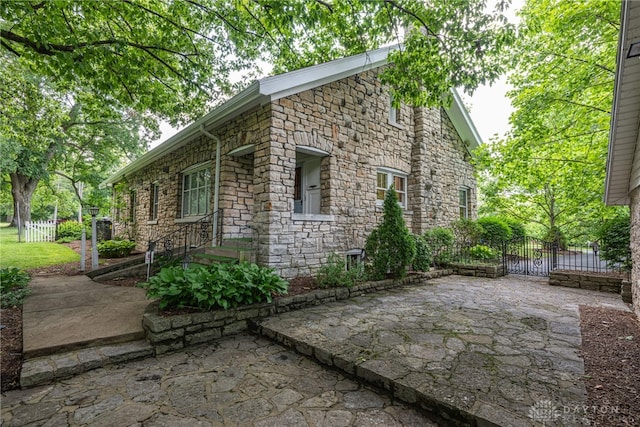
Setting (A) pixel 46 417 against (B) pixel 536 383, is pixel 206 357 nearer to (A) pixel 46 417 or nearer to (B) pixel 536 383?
(A) pixel 46 417

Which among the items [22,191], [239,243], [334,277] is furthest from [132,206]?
[22,191]

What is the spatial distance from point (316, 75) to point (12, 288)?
23.4 ft

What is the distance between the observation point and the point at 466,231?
397 inches

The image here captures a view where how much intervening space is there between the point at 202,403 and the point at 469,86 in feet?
19.2

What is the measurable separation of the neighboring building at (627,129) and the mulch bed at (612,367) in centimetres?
68

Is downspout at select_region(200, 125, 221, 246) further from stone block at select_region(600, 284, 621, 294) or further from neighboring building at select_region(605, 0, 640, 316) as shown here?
stone block at select_region(600, 284, 621, 294)

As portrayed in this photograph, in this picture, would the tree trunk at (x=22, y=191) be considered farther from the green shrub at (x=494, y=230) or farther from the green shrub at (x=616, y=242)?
the green shrub at (x=616, y=242)

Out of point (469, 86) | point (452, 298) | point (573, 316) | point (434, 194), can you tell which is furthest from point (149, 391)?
point (434, 194)

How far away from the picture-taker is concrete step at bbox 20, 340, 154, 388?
8.57 ft

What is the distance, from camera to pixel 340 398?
2400 mm

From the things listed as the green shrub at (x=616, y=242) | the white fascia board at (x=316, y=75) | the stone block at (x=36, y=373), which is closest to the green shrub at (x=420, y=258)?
the green shrub at (x=616, y=242)

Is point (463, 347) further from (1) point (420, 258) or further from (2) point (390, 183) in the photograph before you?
(2) point (390, 183)

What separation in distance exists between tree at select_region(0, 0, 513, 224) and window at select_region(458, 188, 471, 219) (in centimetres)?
629

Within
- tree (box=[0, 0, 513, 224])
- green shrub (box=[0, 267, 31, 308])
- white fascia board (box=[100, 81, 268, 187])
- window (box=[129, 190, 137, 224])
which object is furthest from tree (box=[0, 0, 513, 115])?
window (box=[129, 190, 137, 224])
